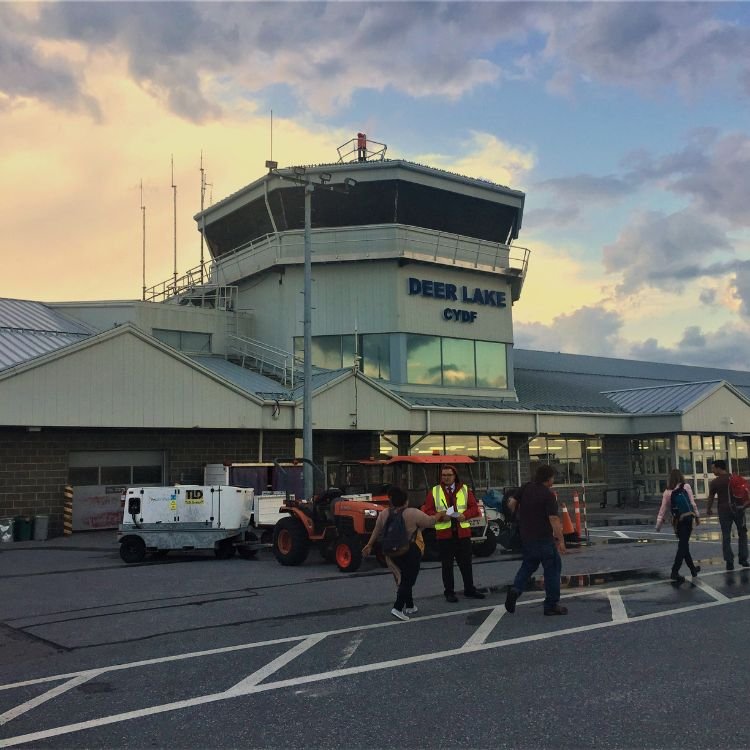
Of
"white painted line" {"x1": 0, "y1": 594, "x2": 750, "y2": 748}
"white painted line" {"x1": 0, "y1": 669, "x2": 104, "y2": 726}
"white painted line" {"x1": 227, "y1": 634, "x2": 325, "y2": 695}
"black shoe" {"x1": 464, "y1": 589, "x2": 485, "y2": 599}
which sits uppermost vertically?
"black shoe" {"x1": 464, "y1": 589, "x2": 485, "y2": 599}

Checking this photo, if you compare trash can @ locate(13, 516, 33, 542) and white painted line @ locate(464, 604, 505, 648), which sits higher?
trash can @ locate(13, 516, 33, 542)

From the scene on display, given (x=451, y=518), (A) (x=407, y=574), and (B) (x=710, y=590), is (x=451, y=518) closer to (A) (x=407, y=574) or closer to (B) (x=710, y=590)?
(A) (x=407, y=574)

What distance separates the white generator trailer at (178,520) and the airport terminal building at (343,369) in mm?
5214

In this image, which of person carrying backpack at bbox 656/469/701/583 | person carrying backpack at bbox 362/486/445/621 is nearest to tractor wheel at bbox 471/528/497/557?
person carrying backpack at bbox 656/469/701/583

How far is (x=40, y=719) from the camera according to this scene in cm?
591

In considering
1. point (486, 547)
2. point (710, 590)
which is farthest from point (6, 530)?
point (710, 590)

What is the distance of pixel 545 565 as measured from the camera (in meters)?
9.46

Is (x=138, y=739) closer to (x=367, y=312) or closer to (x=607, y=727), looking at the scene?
(x=607, y=727)

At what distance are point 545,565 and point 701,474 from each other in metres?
28.1

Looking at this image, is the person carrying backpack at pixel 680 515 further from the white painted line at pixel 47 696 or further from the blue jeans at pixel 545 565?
the white painted line at pixel 47 696

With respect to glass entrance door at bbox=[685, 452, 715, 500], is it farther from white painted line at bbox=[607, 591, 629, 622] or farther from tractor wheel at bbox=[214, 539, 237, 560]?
white painted line at bbox=[607, 591, 629, 622]

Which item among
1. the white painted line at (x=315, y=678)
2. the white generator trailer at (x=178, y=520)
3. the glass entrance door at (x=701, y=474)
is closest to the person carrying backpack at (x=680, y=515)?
the white painted line at (x=315, y=678)

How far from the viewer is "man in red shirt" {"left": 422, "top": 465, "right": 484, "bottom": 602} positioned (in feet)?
34.1

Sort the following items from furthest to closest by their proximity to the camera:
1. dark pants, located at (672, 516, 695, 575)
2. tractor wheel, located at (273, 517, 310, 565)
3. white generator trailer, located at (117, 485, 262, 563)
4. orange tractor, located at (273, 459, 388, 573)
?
white generator trailer, located at (117, 485, 262, 563) < tractor wheel, located at (273, 517, 310, 565) < orange tractor, located at (273, 459, 388, 573) < dark pants, located at (672, 516, 695, 575)
